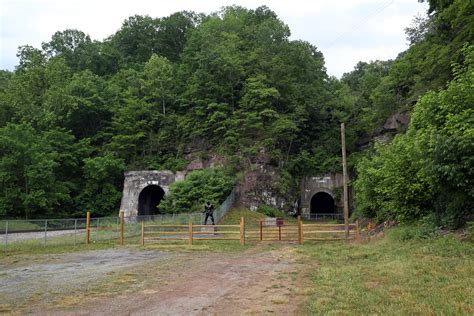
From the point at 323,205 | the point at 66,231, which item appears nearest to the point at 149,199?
the point at 66,231

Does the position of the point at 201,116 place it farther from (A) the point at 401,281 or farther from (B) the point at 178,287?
(A) the point at 401,281

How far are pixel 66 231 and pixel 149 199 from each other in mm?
20190

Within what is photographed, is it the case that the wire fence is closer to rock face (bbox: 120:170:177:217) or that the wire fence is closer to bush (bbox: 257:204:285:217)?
bush (bbox: 257:204:285:217)

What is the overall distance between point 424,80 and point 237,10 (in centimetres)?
4536

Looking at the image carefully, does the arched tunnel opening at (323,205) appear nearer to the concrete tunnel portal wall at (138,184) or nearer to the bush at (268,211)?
the bush at (268,211)

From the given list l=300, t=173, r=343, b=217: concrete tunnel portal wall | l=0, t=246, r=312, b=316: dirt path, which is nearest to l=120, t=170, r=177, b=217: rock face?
l=300, t=173, r=343, b=217: concrete tunnel portal wall

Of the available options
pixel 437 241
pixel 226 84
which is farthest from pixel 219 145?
pixel 437 241

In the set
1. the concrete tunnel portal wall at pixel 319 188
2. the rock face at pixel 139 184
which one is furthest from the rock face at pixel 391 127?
the rock face at pixel 139 184

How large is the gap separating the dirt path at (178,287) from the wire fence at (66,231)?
6154 millimetres

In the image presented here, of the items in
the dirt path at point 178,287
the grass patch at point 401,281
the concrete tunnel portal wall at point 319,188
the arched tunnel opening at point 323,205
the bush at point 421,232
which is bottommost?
the dirt path at point 178,287

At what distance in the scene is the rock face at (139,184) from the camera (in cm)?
4144

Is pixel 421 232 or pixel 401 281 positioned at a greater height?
pixel 421 232

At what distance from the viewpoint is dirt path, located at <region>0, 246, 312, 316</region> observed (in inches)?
309

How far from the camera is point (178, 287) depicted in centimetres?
997
